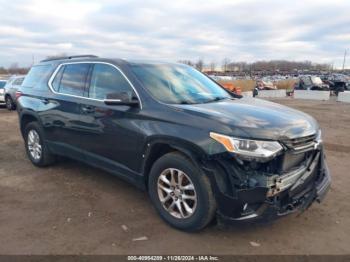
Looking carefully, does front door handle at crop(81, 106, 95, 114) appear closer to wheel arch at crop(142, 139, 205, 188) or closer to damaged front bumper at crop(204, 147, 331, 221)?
wheel arch at crop(142, 139, 205, 188)

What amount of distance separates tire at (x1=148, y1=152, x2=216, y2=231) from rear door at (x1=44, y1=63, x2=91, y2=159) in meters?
1.60

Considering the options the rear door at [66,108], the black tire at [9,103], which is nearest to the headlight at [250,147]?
the rear door at [66,108]

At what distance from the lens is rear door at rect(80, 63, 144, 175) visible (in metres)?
4.11

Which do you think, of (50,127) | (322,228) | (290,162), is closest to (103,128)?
(50,127)

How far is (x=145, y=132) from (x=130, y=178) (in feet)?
2.26

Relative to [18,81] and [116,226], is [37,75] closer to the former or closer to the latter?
[116,226]

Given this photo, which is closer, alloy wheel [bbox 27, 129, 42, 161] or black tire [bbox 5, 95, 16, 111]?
alloy wheel [bbox 27, 129, 42, 161]

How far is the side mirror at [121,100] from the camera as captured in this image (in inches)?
156

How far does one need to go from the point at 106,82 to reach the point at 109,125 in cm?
62

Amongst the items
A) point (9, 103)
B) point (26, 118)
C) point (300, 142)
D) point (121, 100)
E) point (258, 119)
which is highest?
point (121, 100)

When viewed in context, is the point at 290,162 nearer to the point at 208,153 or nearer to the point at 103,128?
the point at 208,153

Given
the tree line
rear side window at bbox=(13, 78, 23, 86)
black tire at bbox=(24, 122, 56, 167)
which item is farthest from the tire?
the tree line

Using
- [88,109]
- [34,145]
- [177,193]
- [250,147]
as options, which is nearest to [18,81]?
[34,145]

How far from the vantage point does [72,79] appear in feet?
16.9
